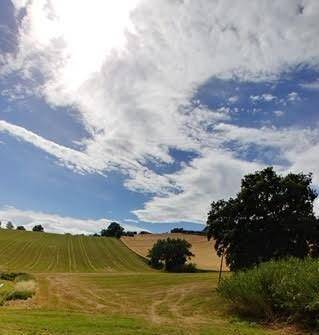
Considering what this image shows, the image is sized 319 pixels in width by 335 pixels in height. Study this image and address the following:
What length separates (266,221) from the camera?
53.7 meters

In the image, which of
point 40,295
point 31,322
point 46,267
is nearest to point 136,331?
point 31,322

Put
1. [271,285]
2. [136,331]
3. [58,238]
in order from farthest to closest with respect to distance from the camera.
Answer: [58,238], [271,285], [136,331]

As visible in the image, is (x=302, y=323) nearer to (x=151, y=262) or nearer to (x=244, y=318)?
(x=244, y=318)

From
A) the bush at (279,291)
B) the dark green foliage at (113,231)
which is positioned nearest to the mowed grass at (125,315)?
the bush at (279,291)

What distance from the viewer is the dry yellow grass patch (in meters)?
123

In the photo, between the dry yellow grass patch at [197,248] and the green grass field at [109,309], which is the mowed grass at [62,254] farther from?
the dry yellow grass patch at [197,248]

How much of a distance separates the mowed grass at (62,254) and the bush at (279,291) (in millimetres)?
67770

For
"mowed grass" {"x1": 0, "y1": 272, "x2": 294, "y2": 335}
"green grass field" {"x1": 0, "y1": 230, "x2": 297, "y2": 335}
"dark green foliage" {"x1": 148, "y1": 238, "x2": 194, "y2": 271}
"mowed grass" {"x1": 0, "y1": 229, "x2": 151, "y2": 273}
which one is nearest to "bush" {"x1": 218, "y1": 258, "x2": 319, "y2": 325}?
"green grass field" {"x1": 0, "y1": 230, "x2": 297, "y2": 335}

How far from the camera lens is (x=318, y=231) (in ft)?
171

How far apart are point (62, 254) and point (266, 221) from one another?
76.4 m

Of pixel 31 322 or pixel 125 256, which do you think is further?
pixel 125 256

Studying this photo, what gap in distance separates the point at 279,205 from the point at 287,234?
11.5 ft

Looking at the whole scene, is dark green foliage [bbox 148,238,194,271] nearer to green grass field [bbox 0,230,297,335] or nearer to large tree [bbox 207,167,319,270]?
green grass field [bbox 0,230,297,335]

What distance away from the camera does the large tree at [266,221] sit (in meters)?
51.7
